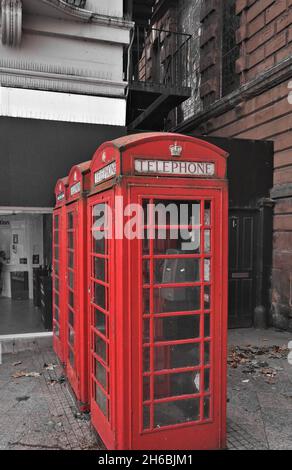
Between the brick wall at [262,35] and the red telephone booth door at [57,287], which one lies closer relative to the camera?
the red telephone booth door at [57,287]

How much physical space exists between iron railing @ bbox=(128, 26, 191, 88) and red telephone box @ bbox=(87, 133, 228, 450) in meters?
9.17

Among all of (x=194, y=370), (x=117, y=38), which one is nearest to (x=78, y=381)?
(x=194, y=370)

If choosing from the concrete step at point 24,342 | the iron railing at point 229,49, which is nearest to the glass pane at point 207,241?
the concrete step at point 24,342

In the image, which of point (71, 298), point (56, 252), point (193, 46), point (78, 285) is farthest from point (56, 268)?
point (193, 46)

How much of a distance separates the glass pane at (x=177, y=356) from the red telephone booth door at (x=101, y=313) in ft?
1.60

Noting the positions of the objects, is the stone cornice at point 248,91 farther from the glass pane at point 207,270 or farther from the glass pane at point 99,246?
the glass pane at point 99,246

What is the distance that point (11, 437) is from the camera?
4305 mm

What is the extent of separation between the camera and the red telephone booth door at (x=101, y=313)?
371 cm

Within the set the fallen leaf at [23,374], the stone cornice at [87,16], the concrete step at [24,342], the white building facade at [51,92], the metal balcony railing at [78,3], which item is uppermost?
the metal balcony railing at [78,3]

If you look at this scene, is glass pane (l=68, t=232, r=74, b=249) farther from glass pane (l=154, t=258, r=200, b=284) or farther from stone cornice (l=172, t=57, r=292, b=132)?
stone cornice (l=172, t=57, r=292, b=132)

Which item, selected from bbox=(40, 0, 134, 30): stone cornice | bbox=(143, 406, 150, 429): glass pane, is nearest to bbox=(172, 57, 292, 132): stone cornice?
bbox=(40, 0, 134, 30): stone cornice

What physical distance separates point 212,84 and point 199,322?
9.85 m

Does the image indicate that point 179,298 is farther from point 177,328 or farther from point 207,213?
point 207,213

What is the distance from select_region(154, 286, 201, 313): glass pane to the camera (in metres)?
3.78
